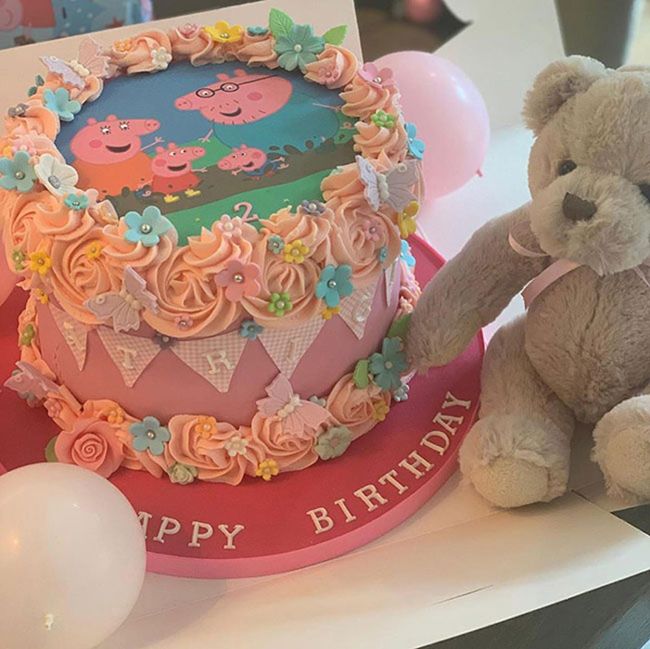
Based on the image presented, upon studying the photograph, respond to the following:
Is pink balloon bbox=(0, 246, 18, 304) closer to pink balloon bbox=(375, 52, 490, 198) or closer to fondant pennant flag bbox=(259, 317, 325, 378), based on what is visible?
fondant pennant flag bbox=(259, 317, 325, 378)

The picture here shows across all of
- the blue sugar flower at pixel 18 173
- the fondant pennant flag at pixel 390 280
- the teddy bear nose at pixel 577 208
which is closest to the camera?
the teddy bear nose at pixel 577 208

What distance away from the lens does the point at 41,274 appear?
3.61 feet

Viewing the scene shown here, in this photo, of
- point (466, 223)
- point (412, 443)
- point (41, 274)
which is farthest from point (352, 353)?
point (466, 223)

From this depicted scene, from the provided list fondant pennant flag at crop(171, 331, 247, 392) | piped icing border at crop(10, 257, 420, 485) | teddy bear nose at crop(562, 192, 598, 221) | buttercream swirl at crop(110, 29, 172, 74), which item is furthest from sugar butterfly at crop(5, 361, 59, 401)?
teddy bear nose at crop(562, 192, 598, 221)

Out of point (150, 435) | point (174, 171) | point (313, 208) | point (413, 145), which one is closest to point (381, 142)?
point (413, 145)

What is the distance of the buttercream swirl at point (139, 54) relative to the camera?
1.37 metres

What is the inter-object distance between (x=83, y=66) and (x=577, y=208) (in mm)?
733

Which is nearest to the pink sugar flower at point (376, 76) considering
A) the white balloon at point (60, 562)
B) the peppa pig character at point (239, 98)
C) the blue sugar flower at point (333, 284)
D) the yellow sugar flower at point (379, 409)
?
the peppa pig character at point (239, 98)

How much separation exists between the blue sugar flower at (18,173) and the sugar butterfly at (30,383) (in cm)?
25

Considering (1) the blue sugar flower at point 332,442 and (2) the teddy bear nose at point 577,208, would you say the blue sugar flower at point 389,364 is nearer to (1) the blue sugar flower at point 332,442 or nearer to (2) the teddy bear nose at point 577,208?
(1) the blue sugar flower at point 332,442

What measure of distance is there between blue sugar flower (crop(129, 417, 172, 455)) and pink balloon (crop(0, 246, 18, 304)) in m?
0.42

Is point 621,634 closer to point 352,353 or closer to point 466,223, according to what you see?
point 352,353

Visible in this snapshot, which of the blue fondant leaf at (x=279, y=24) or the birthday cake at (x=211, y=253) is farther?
the blue fondant leaf at (x=279, y=24)

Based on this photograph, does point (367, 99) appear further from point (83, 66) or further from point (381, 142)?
point (83, 66)
